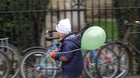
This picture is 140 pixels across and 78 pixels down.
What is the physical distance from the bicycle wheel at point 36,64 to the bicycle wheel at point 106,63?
36.6 inches

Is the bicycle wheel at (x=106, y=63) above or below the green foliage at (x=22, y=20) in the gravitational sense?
below

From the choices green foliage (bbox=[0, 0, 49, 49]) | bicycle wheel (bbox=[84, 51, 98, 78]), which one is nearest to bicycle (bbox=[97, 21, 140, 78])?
bicycle wheel (bbox=[84, 51, 98, 78])

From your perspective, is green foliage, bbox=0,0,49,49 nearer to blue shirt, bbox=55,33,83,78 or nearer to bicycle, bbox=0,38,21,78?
bicycle, bbox=0,38,21,78

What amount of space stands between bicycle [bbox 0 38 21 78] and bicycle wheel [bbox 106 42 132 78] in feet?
6.17

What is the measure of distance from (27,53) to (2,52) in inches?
20.1

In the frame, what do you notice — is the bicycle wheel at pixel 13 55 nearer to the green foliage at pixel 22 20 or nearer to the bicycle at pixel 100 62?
the green foliage at pixel 22 20

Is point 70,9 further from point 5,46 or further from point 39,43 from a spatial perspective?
point 5,46

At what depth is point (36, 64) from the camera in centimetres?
808

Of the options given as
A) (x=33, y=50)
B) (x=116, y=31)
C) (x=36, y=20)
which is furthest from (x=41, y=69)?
(x=116, y=31)

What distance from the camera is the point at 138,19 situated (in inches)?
344

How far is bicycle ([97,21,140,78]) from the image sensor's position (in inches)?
325

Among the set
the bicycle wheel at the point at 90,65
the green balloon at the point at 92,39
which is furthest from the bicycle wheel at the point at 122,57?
the green balloon at the point at 92,39

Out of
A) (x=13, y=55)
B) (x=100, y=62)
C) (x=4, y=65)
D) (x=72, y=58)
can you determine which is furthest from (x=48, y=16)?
(x=72, y=58)

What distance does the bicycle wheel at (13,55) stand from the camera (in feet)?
26.8
